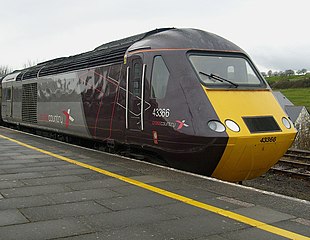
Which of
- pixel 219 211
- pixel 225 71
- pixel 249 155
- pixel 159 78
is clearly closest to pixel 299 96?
pixel 225 71

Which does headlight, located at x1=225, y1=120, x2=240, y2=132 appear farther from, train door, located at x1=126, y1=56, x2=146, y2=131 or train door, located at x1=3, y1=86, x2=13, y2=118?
train door, located at x1=3, y1=86, x2=13, y2=118

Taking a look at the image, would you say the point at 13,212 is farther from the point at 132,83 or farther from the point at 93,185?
the point at 132,83

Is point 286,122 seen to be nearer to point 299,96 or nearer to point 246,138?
point 246,138

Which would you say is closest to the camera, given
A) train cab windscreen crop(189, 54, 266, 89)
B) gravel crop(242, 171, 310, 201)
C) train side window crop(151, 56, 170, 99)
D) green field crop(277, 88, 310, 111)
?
train cab windscreen crop(189, 54, 266, 89)

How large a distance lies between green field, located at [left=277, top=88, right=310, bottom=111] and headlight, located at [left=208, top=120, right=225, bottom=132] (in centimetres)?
4530

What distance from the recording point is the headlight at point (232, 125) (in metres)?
6.81

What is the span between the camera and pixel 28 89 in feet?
52.0

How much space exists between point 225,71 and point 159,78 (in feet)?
4.41

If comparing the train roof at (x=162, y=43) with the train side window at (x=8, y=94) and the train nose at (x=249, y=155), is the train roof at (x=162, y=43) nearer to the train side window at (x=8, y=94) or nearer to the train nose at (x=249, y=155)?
the train nose at (x=249, y=155)

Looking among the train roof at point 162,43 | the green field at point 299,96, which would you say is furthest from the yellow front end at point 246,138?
the green field at point 299,96

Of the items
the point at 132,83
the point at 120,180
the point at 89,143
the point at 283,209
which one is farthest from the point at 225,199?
the point at 89,143

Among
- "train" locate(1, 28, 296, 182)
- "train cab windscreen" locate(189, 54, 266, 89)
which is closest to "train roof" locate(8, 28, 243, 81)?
"train" locate(1, 28, 296, 182)

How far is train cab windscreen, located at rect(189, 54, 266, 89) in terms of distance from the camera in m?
7.58

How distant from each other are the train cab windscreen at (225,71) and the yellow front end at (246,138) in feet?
0.77
